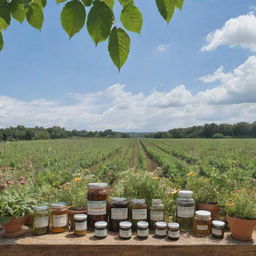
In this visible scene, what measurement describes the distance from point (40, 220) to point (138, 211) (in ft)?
2.08

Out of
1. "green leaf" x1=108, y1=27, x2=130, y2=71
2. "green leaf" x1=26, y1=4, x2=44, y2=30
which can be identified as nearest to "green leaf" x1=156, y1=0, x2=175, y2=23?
"green leaf" x1=108, y1=27, x2=130, y2=71

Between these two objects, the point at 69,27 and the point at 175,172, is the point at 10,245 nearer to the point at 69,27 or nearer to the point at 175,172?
the point at 69,27

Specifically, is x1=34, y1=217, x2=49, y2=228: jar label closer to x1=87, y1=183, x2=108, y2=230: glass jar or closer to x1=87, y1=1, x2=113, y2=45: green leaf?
x1=87, y1=183, x2=108, y2=230: glass jar

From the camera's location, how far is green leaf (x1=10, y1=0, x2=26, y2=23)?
90 centimetres

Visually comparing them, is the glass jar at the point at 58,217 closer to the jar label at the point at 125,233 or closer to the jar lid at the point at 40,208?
the jar lid at the point at 40,208

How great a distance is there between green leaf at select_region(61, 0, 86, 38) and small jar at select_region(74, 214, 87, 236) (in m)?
1.34

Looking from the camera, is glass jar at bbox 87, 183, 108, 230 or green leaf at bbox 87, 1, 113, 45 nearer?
green leaf at bbox 87, 1, 113, 45

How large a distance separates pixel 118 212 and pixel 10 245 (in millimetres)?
677

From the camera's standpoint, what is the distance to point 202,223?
1801 mm

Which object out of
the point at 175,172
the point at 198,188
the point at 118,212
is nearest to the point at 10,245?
the point at 118,212

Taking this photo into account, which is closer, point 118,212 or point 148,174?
point 118,212

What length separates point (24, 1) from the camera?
2.90ft

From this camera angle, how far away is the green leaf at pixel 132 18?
0.79 meters

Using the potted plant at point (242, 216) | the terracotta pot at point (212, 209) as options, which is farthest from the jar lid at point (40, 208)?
the potted plant at point (242, 216)
